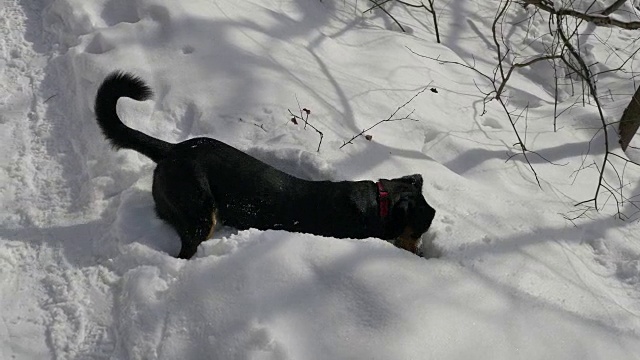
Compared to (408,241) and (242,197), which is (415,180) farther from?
(242,197)

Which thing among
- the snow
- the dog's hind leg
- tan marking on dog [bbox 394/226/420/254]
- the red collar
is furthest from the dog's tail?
tan marking on dog [bbox 394/226/420/254]

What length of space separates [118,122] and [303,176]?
Answer: 128 cm

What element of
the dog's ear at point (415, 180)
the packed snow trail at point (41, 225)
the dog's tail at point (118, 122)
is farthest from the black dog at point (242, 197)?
the packed snow trail at point (41, 225)

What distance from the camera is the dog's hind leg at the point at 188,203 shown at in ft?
10.3

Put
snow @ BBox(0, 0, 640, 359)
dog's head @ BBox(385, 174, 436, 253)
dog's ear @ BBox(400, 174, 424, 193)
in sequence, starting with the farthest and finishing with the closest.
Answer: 1. dog's ear @ BBox(400, 174, 424, 193)
2. dog's head @ BBox(385, 174, 436, 253)
3. snow @ BBox(0, 0, 640, 359)

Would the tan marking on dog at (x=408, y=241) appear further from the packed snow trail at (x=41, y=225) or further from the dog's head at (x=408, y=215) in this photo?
the packed snow trail at (x=41, y=225)

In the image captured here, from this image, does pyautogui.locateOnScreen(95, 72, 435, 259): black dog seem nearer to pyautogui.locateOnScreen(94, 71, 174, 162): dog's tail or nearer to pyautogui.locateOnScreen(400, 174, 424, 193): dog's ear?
pyautogui.locateOnScreen(94, 71, 174, 162): dog's tail

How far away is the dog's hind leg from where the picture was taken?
A: 10.3 feet

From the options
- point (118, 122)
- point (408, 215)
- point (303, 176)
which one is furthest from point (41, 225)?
point (408, 215)

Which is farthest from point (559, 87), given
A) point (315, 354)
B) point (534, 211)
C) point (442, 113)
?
point (315, 354)

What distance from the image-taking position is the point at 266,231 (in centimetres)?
302

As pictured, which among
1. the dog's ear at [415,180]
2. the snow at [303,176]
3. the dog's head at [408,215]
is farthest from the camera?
the dog's ear at [415,180]

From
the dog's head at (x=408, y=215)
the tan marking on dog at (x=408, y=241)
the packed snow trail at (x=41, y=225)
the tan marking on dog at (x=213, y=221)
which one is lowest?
the packed snow trail at (x=41, y=225)

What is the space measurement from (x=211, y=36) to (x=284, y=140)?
137cm
